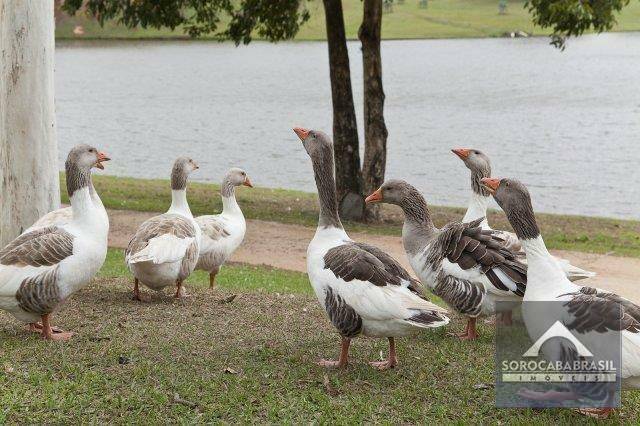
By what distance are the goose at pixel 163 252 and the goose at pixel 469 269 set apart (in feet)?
7.44

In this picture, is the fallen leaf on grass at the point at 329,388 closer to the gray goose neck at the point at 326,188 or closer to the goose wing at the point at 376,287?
the goose wing at the point at 376,287

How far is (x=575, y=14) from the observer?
1534 centimetres

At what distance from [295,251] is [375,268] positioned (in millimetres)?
8316

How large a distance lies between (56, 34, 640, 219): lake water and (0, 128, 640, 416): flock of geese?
16361mm

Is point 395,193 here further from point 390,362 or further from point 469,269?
point 390,362

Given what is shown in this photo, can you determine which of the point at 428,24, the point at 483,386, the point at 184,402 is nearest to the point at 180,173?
the point at 184,402

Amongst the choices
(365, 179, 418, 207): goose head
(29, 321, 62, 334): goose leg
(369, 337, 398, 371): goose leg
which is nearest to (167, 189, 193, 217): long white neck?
(29, 321, 62, 334): goose leg

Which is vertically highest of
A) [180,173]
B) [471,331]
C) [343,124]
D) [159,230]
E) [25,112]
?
[25,112]

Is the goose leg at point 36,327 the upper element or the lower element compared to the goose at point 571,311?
lower

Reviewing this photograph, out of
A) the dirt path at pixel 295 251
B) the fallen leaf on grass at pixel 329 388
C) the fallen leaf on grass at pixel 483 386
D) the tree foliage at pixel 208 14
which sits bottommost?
the dirt path at pixel 295 251

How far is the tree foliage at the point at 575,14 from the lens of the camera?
1532 cm

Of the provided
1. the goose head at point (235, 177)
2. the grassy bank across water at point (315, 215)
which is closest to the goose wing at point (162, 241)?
the goose head at point (235, 177)

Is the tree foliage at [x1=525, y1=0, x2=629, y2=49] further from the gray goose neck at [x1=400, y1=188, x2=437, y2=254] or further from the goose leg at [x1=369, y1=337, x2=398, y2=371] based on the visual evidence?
→ the goose leg at [x1=369, y1=337, x2=398, y2=371]

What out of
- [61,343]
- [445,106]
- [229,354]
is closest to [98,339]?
[61,343]
